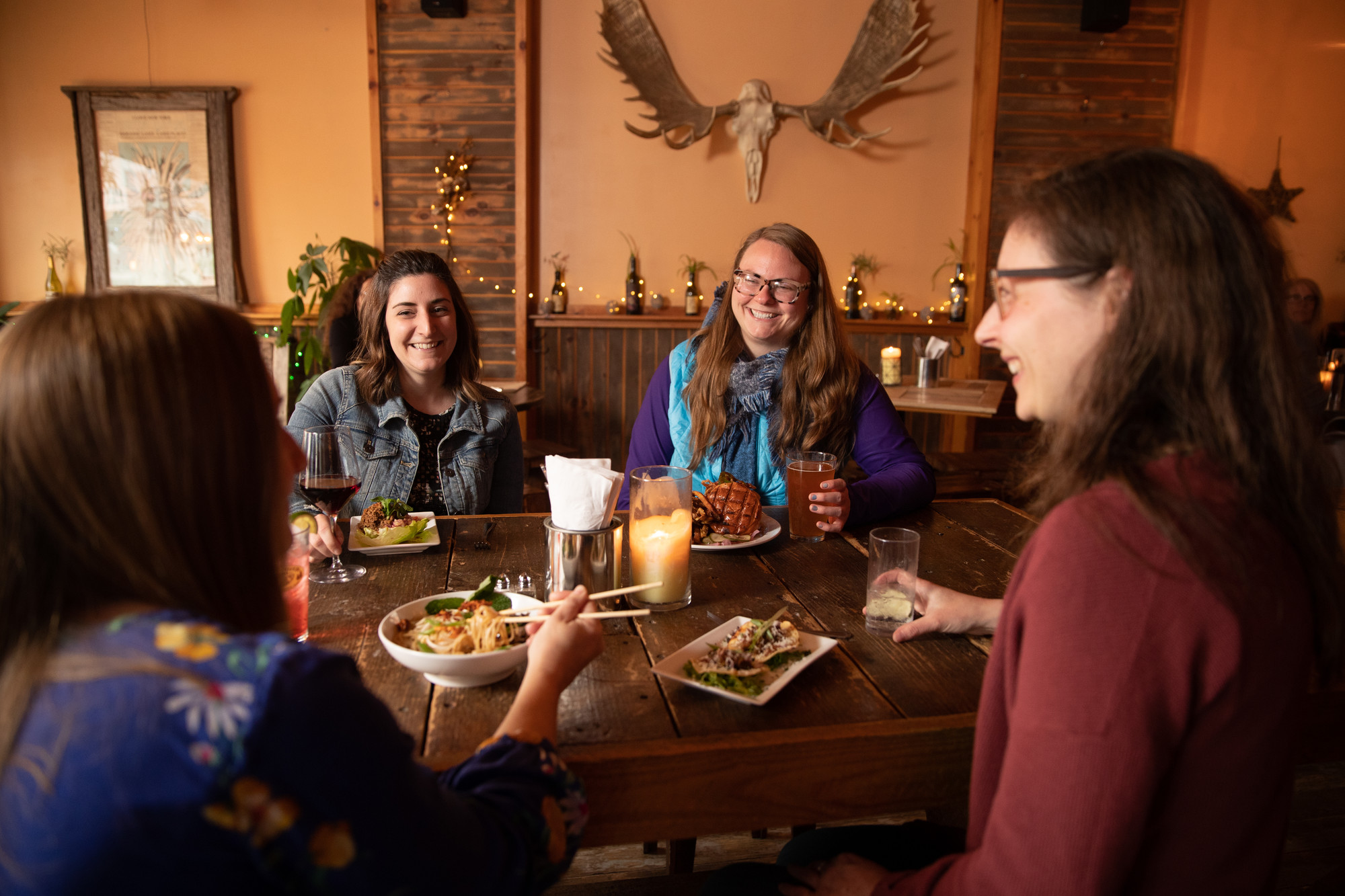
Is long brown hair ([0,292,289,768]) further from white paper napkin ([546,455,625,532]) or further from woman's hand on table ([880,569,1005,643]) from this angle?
woman's hand on table ([880,569,1005,643])

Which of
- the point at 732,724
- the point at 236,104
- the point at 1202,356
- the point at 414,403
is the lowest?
the point at 732,724

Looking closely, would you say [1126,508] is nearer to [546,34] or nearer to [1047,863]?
[1047,863]

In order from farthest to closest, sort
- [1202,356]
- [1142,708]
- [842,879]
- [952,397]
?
1. [952,397]
2. [842,879]
3. [1202,356]
4. [1142,708]

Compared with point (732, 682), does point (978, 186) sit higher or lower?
higher

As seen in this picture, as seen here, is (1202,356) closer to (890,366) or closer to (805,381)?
(805,381)

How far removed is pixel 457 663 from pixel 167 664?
489mm

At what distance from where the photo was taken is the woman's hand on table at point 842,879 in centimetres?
104

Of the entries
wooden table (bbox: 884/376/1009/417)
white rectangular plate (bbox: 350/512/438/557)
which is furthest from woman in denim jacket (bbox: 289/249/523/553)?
wooden table (bbox: 884/376/1009/417)

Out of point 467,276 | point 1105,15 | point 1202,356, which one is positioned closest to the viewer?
point 1202,356

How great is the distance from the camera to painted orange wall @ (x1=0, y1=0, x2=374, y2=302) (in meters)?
4.92

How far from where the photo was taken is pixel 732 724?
1.08m

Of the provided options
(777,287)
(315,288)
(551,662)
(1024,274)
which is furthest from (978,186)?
(551,662)

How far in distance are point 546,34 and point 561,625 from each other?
15.5 ft

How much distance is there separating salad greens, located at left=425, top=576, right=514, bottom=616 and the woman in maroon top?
661 millimetres
